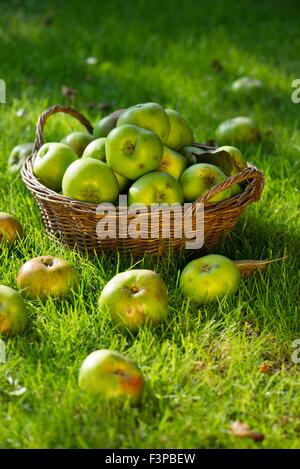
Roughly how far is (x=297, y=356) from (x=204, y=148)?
4.20 feet

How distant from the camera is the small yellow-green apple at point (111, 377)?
2176 millimetres

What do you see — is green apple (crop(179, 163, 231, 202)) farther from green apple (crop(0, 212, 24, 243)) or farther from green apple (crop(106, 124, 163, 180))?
green apple (crop(0, 212, 24, 243))

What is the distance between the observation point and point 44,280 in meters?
2.70

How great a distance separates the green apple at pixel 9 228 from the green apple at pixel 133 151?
48 centimetres

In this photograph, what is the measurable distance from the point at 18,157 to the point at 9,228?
0.77 m

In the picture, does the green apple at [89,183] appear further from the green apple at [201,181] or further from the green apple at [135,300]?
the green apple at [135,300]

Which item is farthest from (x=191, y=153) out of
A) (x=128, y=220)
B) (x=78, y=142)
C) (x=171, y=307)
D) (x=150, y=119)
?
(x=171, y=307)

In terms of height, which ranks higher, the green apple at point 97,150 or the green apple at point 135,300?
the green apple at point 97,150

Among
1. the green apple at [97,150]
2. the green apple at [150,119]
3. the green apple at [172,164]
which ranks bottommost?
the green apple at [172,164]

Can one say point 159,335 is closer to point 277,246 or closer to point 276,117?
point 277,246

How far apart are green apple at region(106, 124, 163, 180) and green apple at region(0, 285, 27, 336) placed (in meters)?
0.76

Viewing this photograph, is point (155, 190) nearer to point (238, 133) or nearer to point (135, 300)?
point (135, 300)

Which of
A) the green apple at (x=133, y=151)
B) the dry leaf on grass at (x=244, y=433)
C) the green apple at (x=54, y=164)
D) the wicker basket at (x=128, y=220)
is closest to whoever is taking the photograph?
the dry leaf on grass at (x=244, y=433)

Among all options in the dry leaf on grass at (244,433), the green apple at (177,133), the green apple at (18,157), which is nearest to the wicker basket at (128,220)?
the green apple at (177,133)
